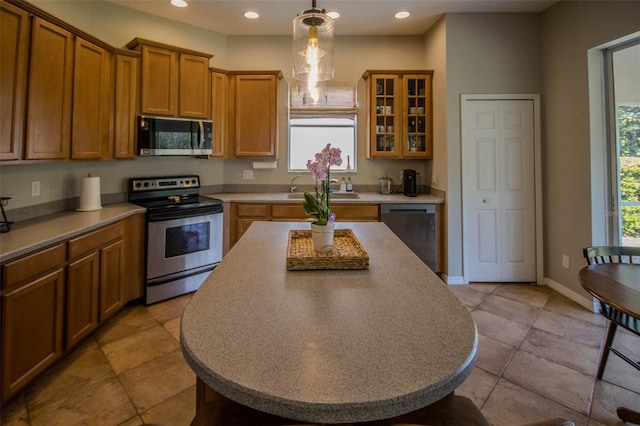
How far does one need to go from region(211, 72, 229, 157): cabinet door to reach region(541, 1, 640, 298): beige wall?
141 inches

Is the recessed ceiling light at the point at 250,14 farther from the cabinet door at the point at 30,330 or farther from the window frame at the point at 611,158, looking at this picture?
the window frame at the point at 611,158

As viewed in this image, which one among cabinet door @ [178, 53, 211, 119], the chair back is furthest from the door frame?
cabinet door @ [178, 53, 211, 119]

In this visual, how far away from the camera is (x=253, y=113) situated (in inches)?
159

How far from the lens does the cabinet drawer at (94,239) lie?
7.24ft

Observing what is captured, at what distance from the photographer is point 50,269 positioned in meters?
1.99

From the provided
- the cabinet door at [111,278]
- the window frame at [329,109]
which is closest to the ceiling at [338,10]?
the window frame at [329,109]

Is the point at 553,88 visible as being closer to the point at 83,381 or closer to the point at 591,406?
the point at 591,406

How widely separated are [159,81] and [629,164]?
4.42 metres

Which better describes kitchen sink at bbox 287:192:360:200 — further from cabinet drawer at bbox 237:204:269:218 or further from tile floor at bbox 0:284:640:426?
tile floor at bbox 0:284:640:426

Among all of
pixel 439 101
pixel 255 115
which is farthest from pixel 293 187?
pixel 439 101

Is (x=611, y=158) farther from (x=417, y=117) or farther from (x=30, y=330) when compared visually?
(x=30, y=330)

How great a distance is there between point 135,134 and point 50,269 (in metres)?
1.72

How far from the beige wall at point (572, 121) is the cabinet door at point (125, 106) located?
4.19m

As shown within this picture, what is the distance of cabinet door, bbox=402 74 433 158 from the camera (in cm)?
402
